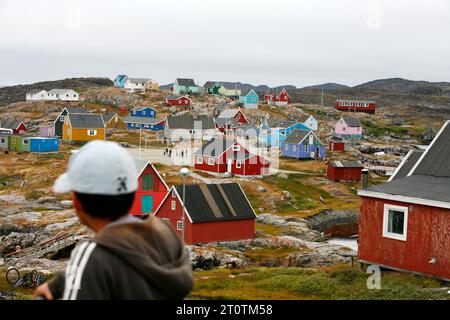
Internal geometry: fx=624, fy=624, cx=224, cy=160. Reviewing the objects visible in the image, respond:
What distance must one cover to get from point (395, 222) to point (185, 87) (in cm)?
15550

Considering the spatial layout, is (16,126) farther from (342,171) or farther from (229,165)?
(342,171)

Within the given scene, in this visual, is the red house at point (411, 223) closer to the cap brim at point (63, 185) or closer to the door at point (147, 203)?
the cap brim at point (63, 185)

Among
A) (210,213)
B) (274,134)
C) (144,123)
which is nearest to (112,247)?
(210,213)

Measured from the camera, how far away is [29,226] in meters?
56.4

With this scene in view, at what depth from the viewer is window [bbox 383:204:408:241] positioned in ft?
81.0

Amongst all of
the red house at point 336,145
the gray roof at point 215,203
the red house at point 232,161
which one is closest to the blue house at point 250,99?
the red house at point 336,145

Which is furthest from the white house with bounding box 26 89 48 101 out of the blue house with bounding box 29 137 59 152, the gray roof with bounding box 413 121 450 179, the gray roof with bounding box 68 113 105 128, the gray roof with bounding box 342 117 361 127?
the gray roof with bounding box 413 121 450 179

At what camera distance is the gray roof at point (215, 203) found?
48688 mm

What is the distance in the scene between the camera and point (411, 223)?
962 inches

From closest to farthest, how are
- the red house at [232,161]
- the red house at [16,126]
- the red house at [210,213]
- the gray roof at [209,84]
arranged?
the red house at [210,213] → the red house at [232,161] → the red house at [16,126] → the gray roof at [209,84]

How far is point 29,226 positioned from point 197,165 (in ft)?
106

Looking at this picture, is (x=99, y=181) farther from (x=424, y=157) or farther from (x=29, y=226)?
(x=29, y=226)

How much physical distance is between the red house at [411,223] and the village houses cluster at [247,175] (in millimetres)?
38
